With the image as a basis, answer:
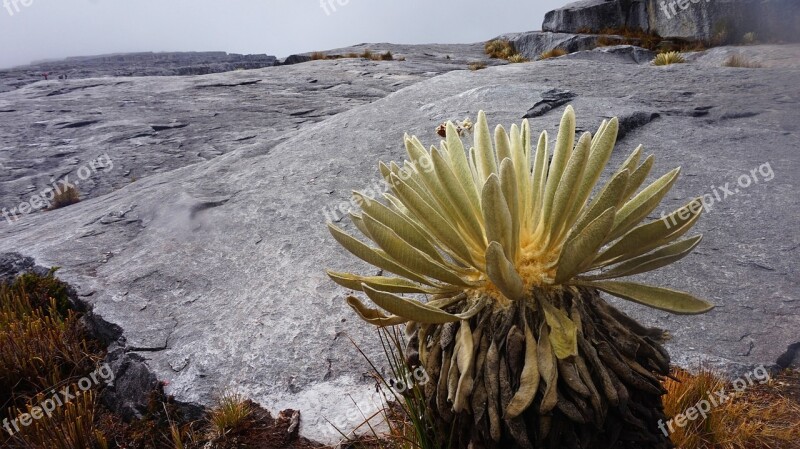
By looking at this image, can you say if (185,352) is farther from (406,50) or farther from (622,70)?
(406,50)

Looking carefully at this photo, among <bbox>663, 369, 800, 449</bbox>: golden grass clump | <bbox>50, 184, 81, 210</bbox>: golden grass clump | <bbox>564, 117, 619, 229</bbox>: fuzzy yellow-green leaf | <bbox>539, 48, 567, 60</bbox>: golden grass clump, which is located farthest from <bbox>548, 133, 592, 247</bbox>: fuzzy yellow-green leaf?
<bbox>539, 48, 567, 60</bbox>: golden grass clump

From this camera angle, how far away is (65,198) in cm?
632

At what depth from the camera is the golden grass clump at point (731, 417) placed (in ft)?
6.04

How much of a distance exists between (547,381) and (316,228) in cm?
277

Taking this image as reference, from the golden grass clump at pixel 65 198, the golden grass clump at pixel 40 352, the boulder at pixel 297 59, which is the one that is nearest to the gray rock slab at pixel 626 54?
the boulder at pixel 297 59

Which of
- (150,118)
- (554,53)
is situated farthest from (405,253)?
(554,53)

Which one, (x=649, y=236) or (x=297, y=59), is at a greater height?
(x=297, y=59)

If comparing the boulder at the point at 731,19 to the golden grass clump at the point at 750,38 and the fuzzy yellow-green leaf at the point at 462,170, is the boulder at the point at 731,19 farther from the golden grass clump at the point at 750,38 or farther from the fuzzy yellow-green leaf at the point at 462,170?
the fuzzy yellow-green leaf at the point at 462,170

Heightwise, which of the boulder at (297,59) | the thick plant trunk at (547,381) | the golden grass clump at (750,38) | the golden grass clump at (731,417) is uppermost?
the boulder at (297,59)

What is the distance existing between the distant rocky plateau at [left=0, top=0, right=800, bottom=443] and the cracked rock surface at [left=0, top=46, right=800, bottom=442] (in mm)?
13

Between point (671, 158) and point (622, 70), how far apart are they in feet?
10.2

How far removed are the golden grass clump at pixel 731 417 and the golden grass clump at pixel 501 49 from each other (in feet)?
58.8

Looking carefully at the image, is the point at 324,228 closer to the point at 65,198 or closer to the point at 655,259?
the point at 655,259

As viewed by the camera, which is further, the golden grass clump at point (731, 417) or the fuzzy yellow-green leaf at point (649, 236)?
the golden grass clump at point (731, 417)
